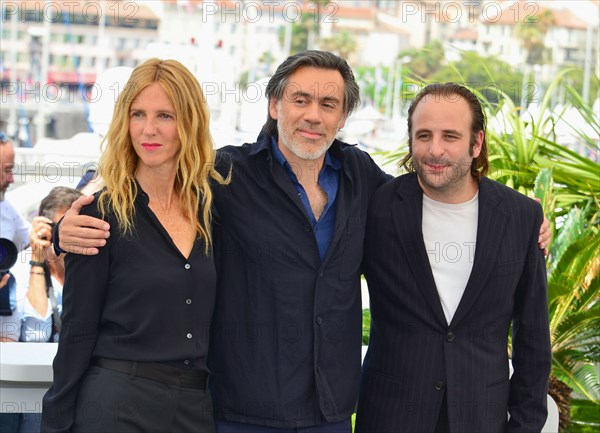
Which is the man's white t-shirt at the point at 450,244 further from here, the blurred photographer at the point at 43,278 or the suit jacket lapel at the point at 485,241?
the blurred photographer at the point at 43,278

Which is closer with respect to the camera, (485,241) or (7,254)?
(485,241)

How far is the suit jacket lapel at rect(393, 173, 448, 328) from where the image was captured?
2537 mm

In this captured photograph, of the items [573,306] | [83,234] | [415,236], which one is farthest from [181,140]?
[573,306]

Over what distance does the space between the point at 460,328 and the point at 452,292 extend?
0.34ft

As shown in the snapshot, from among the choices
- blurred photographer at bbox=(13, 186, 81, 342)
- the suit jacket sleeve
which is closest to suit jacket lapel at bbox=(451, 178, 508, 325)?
the suit jacket sleeve

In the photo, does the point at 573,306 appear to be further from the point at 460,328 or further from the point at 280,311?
the point at 280,311

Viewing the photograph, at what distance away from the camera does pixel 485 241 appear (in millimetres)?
2576

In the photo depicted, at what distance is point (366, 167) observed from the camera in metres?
2.81

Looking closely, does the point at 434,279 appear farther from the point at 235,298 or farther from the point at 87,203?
the point at 87,203

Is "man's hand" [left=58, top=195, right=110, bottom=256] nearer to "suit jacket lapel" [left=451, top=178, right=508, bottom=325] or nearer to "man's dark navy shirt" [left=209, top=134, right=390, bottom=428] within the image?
"man's dark navy shirt" [left=209, top=134, right=390, bottom=428]

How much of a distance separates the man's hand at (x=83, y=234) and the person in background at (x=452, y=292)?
82cm

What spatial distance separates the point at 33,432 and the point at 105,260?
1.02 meters

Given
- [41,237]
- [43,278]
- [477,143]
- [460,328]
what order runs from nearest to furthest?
[460,328]
[477,143]
[41,237]
[43,278]

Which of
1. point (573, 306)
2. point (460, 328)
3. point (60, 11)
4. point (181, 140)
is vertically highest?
point (60, 11)
